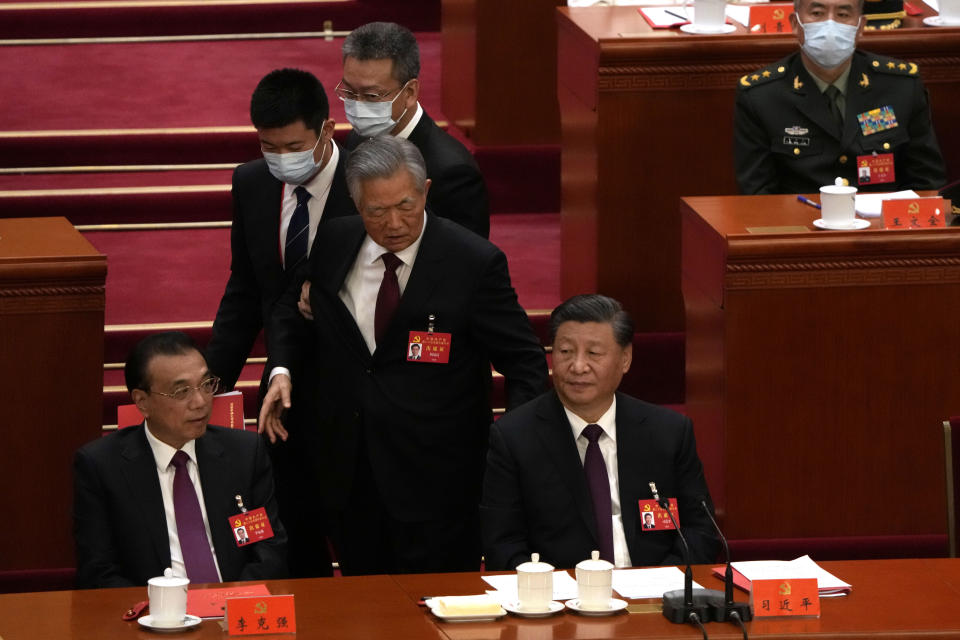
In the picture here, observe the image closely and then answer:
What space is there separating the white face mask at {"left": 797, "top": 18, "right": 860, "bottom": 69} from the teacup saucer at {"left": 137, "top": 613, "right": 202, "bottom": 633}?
2.34 m

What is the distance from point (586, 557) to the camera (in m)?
3.55

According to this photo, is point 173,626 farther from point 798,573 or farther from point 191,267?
point 191,267

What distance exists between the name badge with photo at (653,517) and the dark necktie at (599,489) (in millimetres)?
69

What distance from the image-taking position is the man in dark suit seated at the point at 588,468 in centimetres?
355

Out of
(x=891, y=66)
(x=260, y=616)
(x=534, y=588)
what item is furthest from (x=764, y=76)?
(x=260, y=616)

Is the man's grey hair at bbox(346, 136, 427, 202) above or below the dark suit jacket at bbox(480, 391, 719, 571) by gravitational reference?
above

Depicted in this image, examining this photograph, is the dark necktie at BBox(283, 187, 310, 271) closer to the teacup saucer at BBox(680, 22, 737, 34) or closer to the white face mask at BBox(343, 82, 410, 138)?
the white face mask at BBox(343, 82, 410, 138)

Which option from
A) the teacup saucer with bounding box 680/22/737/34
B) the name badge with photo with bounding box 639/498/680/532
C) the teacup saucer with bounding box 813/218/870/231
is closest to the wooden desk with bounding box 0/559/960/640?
the name badge with photo with bounding box 639/498/680/532

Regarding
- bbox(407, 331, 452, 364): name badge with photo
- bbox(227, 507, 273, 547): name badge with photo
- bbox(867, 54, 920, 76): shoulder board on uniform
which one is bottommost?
bbox(227, 507, 273, 547): name badge with photo

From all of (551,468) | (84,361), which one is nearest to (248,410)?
(84,361)

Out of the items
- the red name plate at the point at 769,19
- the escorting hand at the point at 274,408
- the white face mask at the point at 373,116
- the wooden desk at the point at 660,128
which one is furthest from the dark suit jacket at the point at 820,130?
the escorting hand at the point at 274,408

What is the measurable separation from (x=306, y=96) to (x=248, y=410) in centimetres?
127

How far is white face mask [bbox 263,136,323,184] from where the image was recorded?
152 inches

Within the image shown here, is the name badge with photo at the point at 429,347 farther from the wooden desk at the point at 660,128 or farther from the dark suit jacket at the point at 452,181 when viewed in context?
the wooden desk at the point at 660,128
